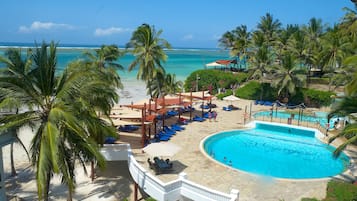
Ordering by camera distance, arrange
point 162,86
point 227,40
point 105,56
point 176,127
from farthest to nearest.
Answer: point 227,40
point 162,86
point 105,56
point 176,127

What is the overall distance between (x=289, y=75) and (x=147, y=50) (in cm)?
1862

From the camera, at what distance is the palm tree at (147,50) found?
23766 millimetres

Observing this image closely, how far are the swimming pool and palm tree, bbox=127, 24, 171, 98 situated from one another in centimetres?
742

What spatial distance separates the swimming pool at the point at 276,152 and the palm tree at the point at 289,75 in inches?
351

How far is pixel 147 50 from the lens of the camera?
78.5ft

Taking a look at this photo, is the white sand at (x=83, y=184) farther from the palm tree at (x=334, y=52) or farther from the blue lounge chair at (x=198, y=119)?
the palm tree at (x=334, y=52)

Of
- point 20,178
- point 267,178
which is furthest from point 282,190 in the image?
point 20,178

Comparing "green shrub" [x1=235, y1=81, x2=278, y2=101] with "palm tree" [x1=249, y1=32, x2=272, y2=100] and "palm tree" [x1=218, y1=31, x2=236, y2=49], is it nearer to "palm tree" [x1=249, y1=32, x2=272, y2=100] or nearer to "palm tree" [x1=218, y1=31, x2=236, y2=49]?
"palm tree" [x1=249, y1=32, x2=272, y2=100]

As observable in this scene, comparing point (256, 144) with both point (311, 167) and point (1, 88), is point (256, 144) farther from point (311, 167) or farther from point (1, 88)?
point (1, 88)

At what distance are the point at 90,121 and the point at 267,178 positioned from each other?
1020 centimetres

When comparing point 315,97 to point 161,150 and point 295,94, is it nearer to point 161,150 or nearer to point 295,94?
point 295,94

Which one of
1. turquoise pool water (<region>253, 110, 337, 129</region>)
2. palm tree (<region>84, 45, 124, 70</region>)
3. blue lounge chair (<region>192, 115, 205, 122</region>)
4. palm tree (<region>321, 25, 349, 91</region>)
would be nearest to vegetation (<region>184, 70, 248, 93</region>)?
palm tree (<region>321, 25, 349, 91</region>)

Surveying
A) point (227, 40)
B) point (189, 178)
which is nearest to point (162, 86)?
point (189, 178)

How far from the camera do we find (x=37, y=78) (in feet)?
31.5
